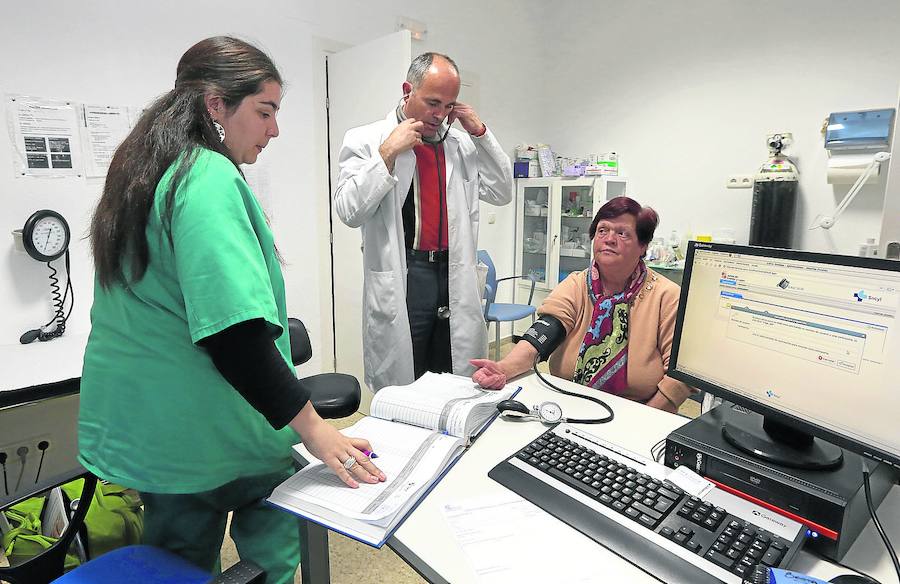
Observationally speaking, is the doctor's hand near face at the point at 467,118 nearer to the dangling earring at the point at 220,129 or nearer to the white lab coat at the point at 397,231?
the white lab coat at the point at 397,231

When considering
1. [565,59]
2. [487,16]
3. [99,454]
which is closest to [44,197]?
[99,454]

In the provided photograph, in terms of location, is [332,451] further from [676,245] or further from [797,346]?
[676,245]

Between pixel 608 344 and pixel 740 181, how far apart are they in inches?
103

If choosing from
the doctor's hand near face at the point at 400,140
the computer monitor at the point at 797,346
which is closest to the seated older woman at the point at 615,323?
the computer monitor at the point at 797,346

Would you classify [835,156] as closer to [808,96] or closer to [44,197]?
[808,96]

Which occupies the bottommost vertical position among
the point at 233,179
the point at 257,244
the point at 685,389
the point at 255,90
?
the point at 685,389

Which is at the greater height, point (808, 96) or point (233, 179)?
point (808, 96)

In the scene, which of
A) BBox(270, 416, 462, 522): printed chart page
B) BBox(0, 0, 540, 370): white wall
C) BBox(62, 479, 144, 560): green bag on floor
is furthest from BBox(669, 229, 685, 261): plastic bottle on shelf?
BBox(62, 479, 144, 560): green bag on floor

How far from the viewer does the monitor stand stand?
90cm

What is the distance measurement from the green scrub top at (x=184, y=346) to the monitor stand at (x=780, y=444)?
0.87 meters

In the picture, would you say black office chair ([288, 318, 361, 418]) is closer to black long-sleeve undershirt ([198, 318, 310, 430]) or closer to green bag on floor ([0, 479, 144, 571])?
green bag on floor ([0, 479, 144, 571])

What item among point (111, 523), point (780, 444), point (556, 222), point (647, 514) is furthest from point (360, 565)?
point (556, 222)

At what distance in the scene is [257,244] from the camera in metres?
0.88

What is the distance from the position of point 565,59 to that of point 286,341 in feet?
13.7
